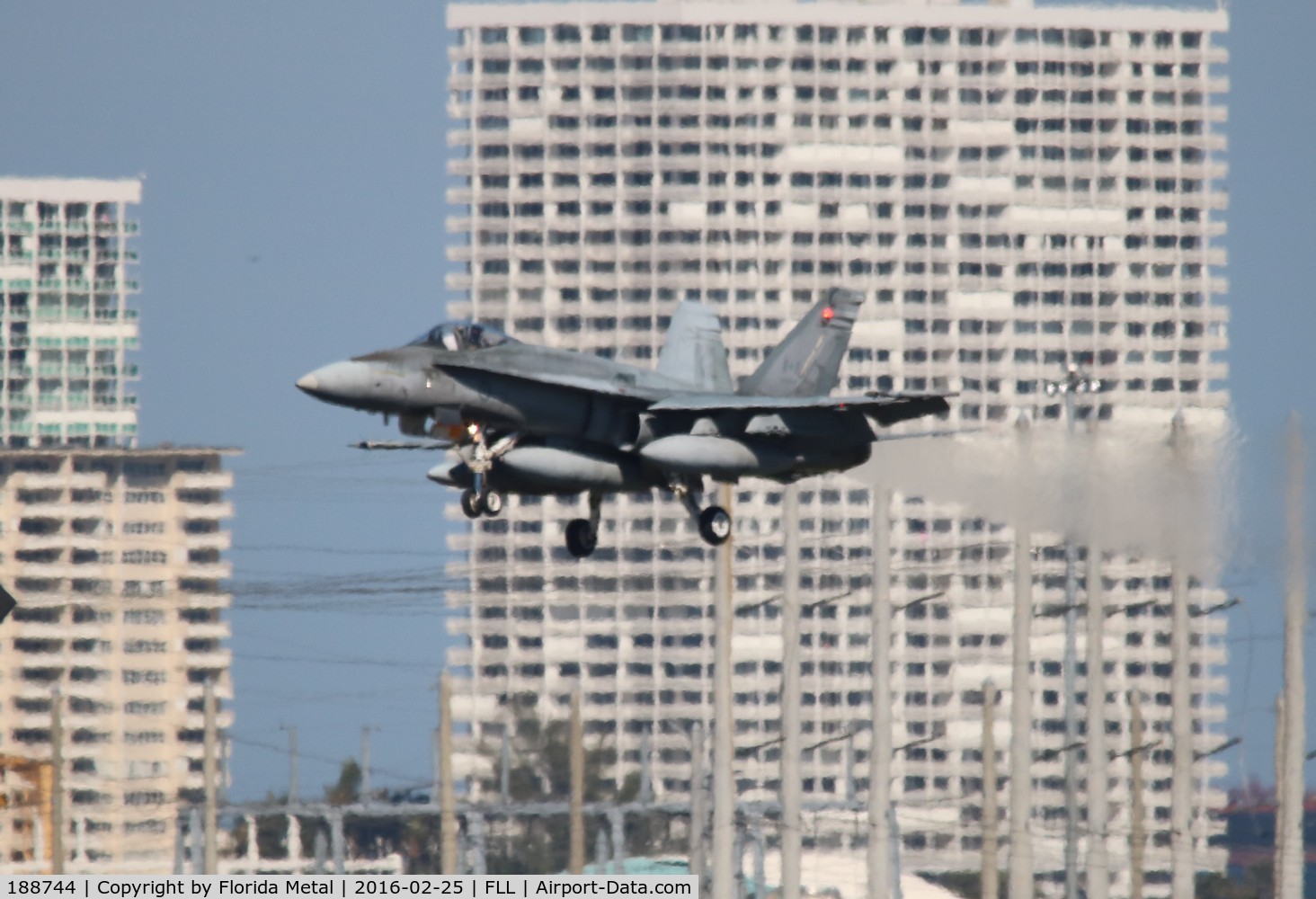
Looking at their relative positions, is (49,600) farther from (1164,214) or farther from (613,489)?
(613,489)

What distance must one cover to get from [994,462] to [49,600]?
3586 inches

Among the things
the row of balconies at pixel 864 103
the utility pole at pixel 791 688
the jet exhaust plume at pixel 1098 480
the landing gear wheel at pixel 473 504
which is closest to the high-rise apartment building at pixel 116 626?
the row of balconies at pixel 864 103

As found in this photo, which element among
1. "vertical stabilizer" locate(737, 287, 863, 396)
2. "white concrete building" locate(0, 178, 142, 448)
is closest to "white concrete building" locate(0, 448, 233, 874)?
"white concrete building" locate(0, 178, 142, 448)

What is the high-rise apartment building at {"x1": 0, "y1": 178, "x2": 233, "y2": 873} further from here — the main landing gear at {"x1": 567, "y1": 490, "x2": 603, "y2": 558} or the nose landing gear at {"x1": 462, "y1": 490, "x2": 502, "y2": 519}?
the nose landing gear at {"x1": 462, "y1": 490, "x2": 502, "y2": 519}

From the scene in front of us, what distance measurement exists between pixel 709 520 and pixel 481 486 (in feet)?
16.5

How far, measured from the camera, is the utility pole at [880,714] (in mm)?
59250

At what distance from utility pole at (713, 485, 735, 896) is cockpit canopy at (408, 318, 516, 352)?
1779 centimetres

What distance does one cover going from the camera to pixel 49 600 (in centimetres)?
13588

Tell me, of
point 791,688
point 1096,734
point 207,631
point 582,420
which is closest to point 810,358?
point 582,420

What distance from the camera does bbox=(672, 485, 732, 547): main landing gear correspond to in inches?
1635

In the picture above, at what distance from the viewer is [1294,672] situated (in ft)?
177

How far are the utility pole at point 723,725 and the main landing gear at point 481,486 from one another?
58.2 ft

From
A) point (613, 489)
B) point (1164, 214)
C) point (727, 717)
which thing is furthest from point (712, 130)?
point (613, 489)

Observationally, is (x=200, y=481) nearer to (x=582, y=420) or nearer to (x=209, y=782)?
(x=209, y=782)
